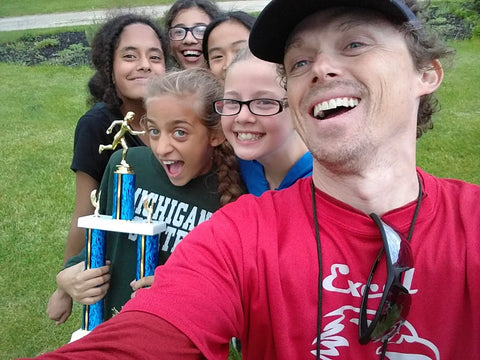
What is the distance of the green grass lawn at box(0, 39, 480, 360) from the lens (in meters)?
4.62

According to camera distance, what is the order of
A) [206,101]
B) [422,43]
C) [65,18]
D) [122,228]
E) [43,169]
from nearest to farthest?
[422,43], [122,228], [206,101], [43,169], [65,18]

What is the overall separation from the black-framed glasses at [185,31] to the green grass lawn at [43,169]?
5.73 ft

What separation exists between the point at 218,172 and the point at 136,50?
4.64ft

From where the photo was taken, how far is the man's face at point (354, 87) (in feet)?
5.48

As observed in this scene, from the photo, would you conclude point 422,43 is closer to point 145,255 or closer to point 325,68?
point 325,68

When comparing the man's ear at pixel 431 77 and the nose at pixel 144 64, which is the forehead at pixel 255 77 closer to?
the man's ear at pixel 431 77

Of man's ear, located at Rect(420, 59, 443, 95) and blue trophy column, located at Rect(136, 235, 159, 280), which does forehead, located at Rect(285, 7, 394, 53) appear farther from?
blue trophy column, located at Rect(136, 235, 159, 280)

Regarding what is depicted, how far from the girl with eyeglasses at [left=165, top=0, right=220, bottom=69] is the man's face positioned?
2063 mm

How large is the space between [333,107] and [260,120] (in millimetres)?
541

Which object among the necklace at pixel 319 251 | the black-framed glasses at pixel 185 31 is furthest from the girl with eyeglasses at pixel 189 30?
the necklace at pixel 319 251

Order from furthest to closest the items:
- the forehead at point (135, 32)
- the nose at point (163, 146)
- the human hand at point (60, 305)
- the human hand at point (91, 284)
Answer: the forehead at point (135, 32)
the human hand at point (60, 305)
the nose at point (163, 146)
the human hand at point (91, 284)

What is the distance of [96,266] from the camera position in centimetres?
210

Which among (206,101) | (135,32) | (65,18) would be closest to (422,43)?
(206,101)

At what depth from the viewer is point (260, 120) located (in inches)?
86.9
